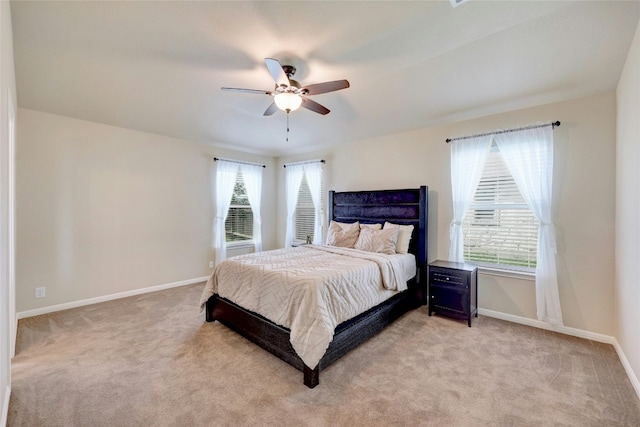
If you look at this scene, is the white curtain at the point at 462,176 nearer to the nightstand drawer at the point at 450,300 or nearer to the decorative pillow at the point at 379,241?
the nightstand drawer at the point at 450,300

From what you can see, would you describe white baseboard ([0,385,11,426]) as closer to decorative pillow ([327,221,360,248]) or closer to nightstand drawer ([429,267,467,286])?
decorative pillow ([327,221,360,248])

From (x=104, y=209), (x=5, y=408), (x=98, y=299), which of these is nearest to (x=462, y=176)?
(x=5, y=408)

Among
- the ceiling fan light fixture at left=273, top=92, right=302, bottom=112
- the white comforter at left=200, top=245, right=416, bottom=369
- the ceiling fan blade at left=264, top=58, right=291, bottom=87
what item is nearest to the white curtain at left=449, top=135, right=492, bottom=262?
the white comforter at left=200, top=245, right=416, bottom=369

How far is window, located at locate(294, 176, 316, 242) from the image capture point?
5.56 meters

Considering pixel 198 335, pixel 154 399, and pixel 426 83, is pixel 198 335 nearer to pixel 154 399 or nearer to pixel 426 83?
pixel 154 399

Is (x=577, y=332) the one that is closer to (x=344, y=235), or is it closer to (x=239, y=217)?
(x=344, y=235)

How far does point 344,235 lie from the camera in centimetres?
413

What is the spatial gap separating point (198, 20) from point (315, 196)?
3.66 metres

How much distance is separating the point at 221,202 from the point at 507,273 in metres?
4.56

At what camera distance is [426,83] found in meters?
2.67

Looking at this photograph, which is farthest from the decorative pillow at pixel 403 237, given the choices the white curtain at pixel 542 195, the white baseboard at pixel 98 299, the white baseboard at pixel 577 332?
the white baseboard at pixel 98 299

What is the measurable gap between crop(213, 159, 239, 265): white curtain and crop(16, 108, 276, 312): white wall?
152mm

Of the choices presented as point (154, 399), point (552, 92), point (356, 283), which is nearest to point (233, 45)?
point (356, 283)

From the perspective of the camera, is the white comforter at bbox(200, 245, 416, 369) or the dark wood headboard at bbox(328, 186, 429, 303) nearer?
the white comforter at bbox(200, 245, 416, 369)
